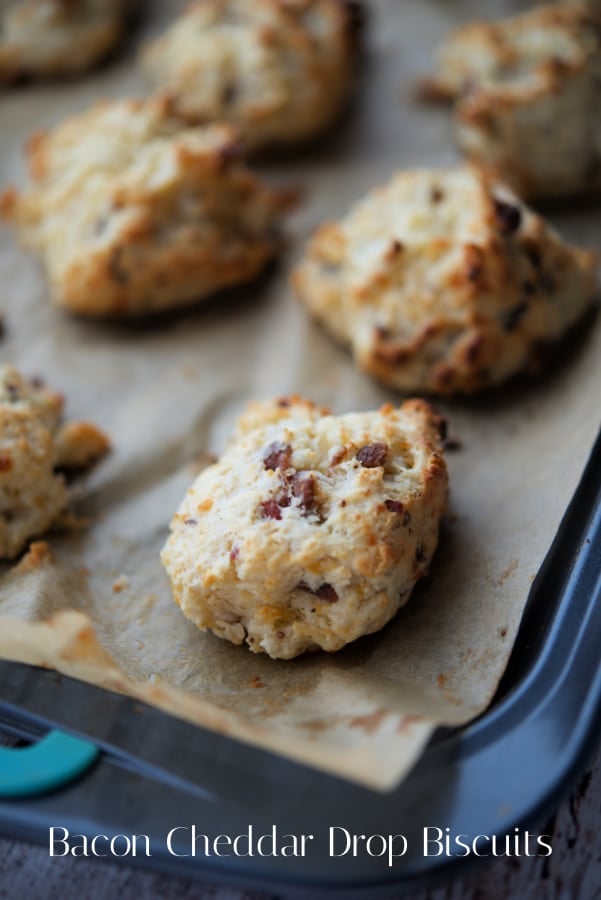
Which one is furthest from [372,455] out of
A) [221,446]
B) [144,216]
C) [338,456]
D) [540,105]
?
[540,105]

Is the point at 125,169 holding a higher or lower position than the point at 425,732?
higher

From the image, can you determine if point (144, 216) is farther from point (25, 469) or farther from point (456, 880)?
point (456, 880)

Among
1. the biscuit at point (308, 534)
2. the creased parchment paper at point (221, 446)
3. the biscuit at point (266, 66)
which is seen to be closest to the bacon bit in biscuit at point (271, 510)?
the biscuit at point (308, 534)

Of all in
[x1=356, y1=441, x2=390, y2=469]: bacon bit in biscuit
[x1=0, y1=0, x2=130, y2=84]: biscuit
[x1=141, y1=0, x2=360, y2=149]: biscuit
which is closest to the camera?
[x1=356, y1=441, x2=390, y2=469]: bacon bit in biscuit

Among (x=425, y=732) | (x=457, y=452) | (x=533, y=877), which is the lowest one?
(x=533, y=877)

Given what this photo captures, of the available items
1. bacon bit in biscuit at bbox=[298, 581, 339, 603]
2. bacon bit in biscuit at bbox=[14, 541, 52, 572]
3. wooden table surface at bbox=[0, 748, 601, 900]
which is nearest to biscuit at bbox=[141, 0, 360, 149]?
bacon bit in biscuit at bbox=[14, 541, 52, 572]

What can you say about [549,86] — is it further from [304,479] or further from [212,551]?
[212,551]

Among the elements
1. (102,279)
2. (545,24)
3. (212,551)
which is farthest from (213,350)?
(545,24)

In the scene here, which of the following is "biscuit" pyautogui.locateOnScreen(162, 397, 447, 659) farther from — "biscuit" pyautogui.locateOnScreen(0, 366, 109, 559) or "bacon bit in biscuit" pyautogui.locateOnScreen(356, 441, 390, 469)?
"biscuit" pyautogui.locateOnScreen(0, 366, 109, 559)

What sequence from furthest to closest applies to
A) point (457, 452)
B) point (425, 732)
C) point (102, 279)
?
1. point (102, 279)
2. point (457, 452)
3. point (425, 732)
